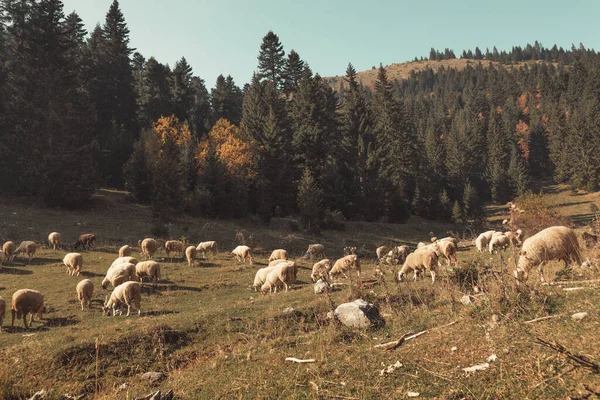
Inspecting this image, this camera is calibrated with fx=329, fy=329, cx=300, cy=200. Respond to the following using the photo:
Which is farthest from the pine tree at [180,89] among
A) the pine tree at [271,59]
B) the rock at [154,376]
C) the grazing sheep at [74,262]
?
the rock at [154,376]

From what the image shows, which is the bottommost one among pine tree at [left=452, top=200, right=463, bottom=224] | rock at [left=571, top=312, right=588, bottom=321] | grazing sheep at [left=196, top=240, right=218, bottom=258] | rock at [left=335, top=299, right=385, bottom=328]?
pine tree at [left=452, top=200, right=463, bottom=224]

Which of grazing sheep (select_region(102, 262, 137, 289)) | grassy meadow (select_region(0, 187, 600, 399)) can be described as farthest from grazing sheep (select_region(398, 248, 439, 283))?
grazing sheep (select_region(102, 262, 137, 289))

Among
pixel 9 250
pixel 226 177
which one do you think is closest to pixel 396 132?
pixel 226 177

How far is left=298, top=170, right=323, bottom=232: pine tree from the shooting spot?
3944 cm

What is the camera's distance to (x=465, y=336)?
21.2ft

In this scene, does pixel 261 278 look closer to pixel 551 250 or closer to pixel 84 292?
pixel 84 292

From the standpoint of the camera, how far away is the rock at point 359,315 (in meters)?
8.75

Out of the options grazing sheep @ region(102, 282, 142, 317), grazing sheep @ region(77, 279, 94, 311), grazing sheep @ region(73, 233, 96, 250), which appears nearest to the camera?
grazing sheep @ region(102, 282, 142, 317)

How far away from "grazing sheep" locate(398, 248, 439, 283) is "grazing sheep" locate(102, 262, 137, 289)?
13.5 meters

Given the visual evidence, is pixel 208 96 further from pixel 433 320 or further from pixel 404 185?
pixel 433 320

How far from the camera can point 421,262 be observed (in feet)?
52.3

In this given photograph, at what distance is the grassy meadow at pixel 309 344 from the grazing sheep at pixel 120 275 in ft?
2.63

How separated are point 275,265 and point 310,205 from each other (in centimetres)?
2077

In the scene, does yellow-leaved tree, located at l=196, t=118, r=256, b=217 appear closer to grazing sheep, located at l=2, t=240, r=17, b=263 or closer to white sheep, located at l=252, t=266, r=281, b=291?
grazing sheep, located at l=2, t=240, r=17, b=263
